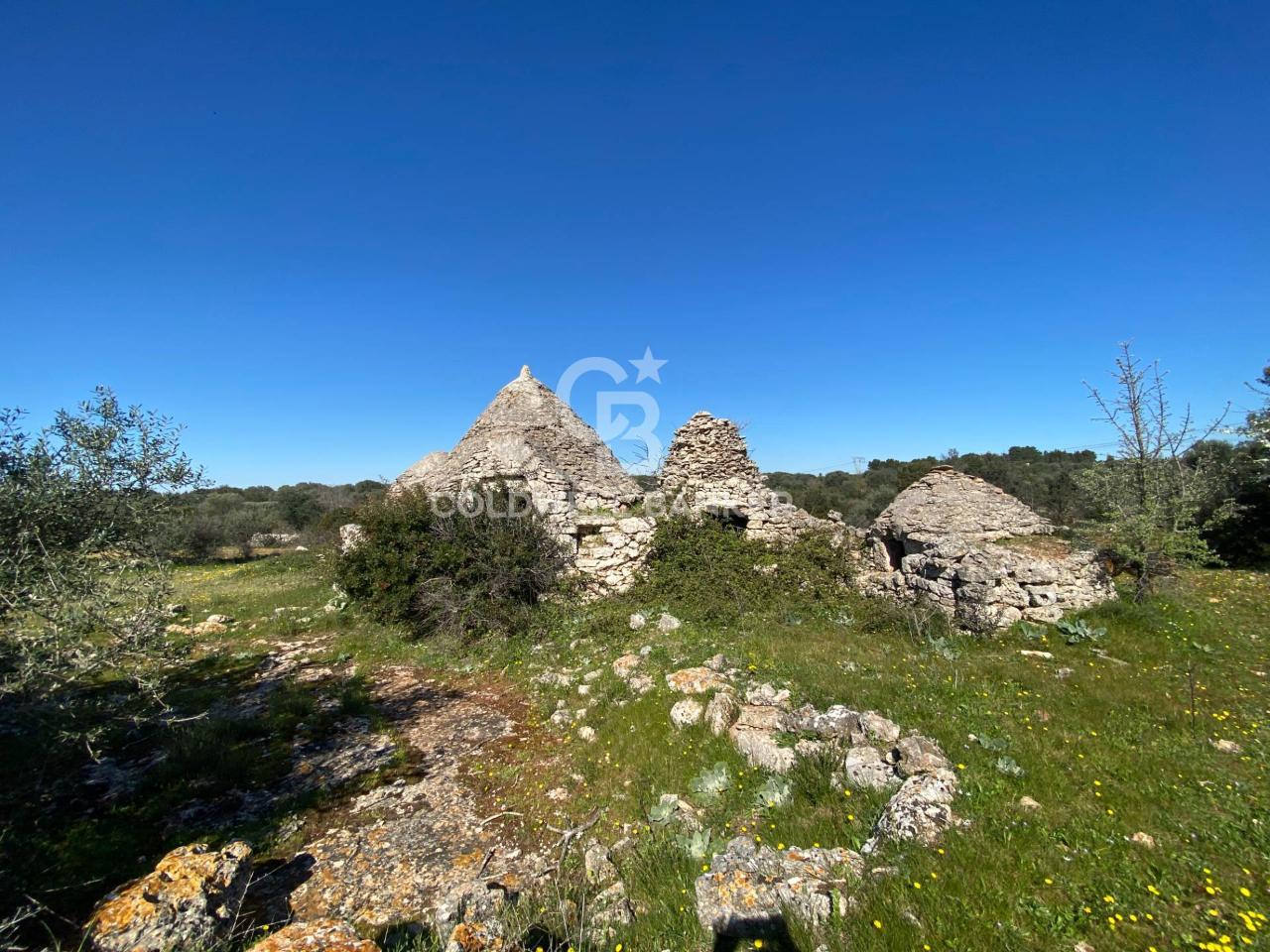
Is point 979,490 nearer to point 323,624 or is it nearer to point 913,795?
point 913,795

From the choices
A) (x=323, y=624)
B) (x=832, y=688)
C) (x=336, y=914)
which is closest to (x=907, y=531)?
(x=832, y=688)

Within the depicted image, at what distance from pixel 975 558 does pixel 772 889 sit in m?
7.81

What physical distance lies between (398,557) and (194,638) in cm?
540

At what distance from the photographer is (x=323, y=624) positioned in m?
11.8

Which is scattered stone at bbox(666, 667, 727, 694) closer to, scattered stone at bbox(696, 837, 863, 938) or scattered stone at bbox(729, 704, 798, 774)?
scattered stone at bbox(729, 704, 798, 774)

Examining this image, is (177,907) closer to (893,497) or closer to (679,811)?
(679,811)

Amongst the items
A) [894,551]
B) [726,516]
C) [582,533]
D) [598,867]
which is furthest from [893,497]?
[598,867]

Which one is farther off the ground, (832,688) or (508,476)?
Result: (508,476)

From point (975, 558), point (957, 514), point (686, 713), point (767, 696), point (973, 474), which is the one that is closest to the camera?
point (686, 713)

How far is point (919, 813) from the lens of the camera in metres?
3.65

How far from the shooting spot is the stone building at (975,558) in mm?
8297

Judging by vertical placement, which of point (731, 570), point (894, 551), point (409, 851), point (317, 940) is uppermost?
point (894, 551)

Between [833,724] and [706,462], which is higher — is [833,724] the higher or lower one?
the lower one

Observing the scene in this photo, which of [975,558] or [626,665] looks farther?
[975,558]
